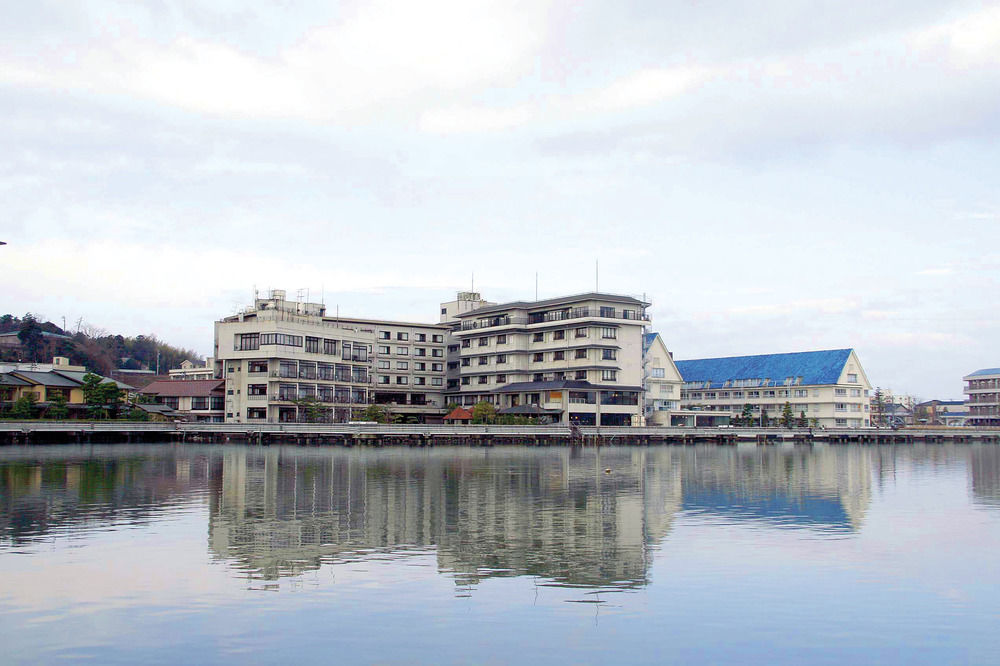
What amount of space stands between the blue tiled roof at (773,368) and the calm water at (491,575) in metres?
97.7

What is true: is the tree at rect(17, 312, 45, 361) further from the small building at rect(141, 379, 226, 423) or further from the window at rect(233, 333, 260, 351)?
the window at rect(233, 333, 260, 351)

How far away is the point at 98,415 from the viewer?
294 feet

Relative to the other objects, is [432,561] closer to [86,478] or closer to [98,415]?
[86,478]

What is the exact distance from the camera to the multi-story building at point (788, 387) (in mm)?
128375

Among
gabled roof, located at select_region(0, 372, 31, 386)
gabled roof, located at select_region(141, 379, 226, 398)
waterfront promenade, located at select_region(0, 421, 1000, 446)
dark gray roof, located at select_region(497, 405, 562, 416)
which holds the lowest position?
waterfront promenade, located at select_region(0, 421, 1000, 446)

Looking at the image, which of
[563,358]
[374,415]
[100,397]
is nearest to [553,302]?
[563,358]

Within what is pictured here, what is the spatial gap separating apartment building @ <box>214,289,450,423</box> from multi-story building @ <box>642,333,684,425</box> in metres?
31.3

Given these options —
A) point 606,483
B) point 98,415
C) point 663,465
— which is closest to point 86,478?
point 606,483

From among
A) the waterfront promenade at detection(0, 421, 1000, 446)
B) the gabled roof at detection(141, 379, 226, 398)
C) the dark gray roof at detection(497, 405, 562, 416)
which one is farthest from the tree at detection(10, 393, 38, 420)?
the dark gray roof at detection(497, 405, 562, 416)

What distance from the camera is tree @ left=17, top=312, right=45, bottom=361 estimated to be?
129875 millimetres

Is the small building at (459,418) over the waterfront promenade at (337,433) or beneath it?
over

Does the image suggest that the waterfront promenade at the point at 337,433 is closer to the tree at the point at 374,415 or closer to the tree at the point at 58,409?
the tree at the point at 58,409

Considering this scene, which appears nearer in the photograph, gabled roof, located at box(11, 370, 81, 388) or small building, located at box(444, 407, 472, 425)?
gabled roof, located at box(11, 370, 81, 388)

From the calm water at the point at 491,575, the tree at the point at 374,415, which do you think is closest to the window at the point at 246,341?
the tree at the point at 374,415
